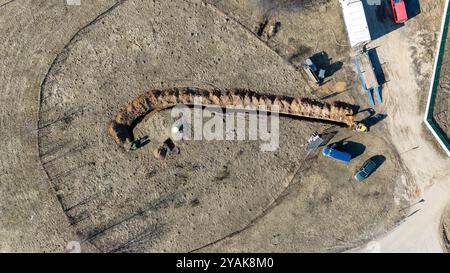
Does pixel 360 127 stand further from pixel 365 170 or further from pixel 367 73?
pixel 367 73

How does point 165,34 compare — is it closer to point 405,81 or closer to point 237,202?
point 237,202

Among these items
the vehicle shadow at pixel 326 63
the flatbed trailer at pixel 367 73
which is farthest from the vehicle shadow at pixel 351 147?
the vehicle shadow at pixel 326 63

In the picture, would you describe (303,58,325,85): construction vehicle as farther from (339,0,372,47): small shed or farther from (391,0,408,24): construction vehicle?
(391,0,408,24): construction vehicle

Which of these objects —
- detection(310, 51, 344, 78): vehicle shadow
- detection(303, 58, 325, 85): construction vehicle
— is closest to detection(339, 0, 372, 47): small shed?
detection(310, 51, 344, 78): vehicle shadow

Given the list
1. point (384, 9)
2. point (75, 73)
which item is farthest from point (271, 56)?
point (75, 73)

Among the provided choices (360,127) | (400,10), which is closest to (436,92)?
(360,127)

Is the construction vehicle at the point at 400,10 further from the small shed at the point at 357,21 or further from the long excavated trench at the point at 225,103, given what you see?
the long excavated trench at the point at 225,103
